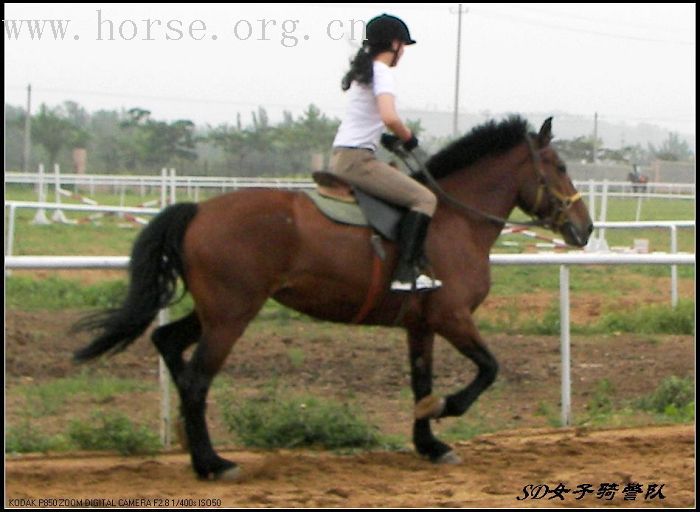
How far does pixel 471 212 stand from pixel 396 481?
1.86 meters

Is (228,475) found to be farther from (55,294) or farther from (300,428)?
(55,294)

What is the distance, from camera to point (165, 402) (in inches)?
305

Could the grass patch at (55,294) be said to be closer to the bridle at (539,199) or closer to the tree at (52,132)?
the bridle at (539,199)

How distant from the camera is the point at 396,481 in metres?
6.94

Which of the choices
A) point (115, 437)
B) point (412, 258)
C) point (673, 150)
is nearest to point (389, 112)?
point (412, 258)

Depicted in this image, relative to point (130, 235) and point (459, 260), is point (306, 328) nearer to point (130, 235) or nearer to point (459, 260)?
point (459, 260)

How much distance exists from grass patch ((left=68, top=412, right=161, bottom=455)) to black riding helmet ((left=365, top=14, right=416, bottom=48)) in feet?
9.37

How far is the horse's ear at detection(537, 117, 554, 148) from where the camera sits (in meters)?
8.05

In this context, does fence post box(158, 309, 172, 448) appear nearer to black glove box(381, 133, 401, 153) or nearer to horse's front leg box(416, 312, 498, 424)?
horse's front leg box(416, 312, 498, 424)

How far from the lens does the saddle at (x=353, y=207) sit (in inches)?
286

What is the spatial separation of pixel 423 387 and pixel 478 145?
1674 mm

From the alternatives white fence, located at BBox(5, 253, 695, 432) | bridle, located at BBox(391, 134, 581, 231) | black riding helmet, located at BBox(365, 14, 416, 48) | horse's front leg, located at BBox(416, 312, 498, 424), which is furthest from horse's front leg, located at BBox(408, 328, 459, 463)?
black riding helmet, located at BBox(365, 14, 416, 48)

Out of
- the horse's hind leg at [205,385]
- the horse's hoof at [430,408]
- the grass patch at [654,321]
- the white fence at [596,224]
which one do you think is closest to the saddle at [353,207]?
the horse's hind leg at [205,385]

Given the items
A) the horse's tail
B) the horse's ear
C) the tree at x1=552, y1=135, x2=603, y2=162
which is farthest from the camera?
the tree at x1=552, y1=135, x2=603, y2=162
